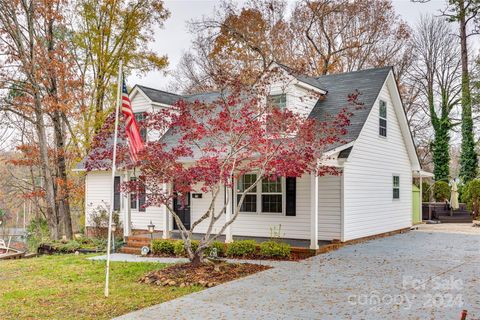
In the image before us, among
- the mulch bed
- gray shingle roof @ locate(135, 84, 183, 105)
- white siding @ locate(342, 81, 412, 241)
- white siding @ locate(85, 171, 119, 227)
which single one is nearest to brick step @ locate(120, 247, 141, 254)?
the mulch bed

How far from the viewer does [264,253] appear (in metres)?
10.7

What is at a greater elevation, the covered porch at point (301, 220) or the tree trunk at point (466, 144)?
the tree trunk at point (466, 144)

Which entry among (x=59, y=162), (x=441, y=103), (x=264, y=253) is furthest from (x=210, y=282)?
(x=441, y=103)

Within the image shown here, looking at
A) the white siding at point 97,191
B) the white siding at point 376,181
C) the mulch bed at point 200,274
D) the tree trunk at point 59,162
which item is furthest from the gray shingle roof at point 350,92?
the mulch bed at point 200,274

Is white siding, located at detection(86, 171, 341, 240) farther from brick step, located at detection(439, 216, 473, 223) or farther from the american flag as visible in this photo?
brick step, located at detection(439, 216, 473, 223)

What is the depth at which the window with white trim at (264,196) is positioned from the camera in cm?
1315

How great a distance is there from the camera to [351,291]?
7160 millimetres

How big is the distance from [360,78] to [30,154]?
44.9 feet

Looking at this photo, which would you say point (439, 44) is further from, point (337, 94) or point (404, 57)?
point (337, 94)

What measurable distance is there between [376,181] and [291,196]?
11.1ft

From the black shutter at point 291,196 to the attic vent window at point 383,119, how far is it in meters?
3.95

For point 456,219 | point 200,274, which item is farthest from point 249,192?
point 456,219

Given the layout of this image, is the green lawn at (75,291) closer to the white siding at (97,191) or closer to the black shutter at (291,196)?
the black shutter at (291,196)

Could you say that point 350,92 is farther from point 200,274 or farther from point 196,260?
point 200,274
